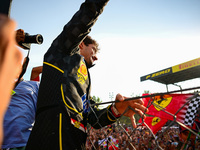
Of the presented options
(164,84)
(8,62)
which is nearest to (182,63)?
(164,84)

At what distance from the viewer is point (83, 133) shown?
115 cm

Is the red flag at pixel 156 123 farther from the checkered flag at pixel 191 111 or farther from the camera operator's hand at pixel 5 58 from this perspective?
the camera operator's hand at pixel 5 58

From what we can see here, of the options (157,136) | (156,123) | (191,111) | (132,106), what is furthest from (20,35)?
(157,136)

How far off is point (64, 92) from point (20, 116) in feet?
1.79

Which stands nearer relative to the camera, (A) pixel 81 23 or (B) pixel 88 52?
(A) pixel 81 23

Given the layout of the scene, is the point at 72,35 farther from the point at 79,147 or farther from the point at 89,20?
the point at 79,147

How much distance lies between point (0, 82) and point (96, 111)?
4.56 feet

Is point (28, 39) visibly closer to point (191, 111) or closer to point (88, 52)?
point (88, 52)

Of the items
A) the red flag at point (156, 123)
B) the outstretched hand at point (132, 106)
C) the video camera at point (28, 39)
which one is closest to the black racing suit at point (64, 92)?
the video camera at point (28, 39)

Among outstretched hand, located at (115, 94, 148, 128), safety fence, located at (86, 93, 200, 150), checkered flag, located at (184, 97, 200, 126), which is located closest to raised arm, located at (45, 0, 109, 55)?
outstretched hand, located at (115, 94, 148, 128)

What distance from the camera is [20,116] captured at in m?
1.31

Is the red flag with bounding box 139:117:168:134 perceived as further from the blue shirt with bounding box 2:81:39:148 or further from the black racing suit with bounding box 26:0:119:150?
the blue shirt with bounding box 2:81:39:148

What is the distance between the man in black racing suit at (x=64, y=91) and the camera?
982 millimetres

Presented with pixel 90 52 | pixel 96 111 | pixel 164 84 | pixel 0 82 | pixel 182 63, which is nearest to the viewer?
pixel 0 82
